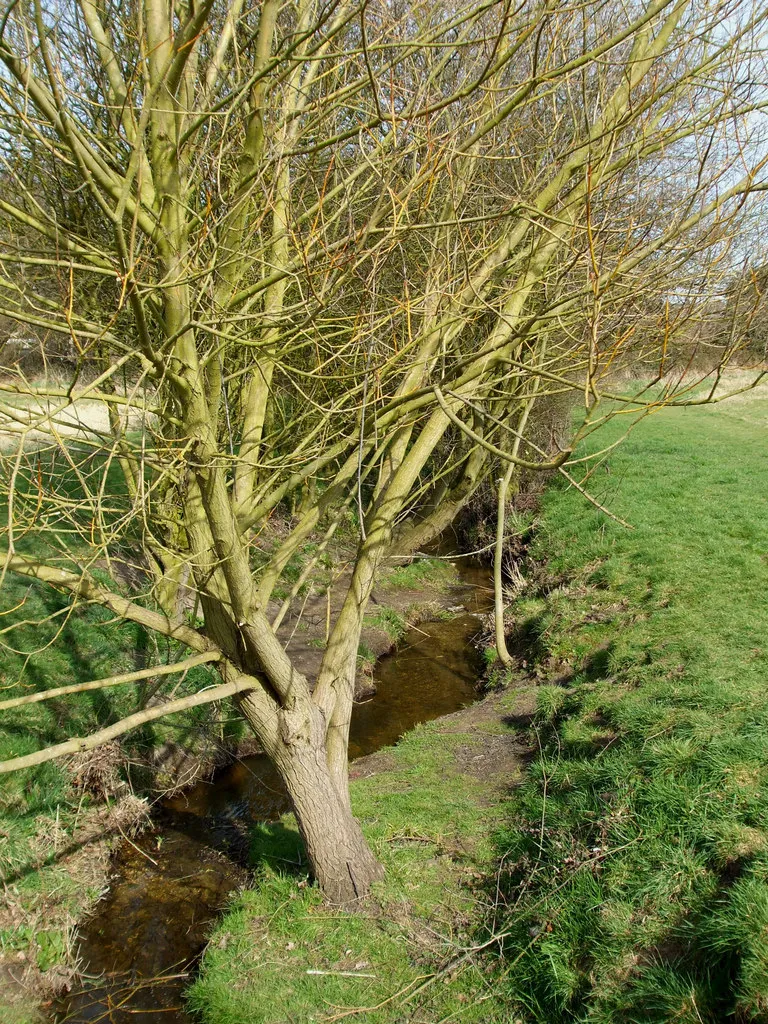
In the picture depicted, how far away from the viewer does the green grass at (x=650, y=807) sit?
12.9 ft

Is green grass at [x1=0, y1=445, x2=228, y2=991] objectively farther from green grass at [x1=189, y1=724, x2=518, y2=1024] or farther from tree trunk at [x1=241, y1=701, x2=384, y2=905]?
green grass at [x1=189, y1=724, x2=518, y2=1024]

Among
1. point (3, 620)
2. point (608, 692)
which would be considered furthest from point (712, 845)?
point (3, 620)

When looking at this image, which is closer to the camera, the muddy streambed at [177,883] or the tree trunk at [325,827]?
the tree trunk at [325,827]

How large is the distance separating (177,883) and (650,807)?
4068 millimetres

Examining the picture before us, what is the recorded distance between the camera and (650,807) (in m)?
4.90

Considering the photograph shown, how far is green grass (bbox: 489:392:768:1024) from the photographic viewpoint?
3932 mm

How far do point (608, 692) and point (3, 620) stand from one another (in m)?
6.19

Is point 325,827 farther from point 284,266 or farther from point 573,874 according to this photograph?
point 284,266

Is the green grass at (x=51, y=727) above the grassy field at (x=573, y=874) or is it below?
below

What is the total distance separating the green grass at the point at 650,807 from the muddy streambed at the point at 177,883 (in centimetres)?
195

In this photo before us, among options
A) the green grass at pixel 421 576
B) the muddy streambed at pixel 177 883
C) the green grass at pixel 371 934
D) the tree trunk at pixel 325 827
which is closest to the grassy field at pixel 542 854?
the green grass at pixel 371 934

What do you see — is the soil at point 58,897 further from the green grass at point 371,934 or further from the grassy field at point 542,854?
the green grass at point 371,934

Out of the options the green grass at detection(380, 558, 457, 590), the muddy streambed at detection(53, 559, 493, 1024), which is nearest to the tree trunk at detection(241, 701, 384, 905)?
the muddy streambed at detection(53, 559, 493, 1024)

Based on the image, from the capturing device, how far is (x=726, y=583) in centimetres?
884
